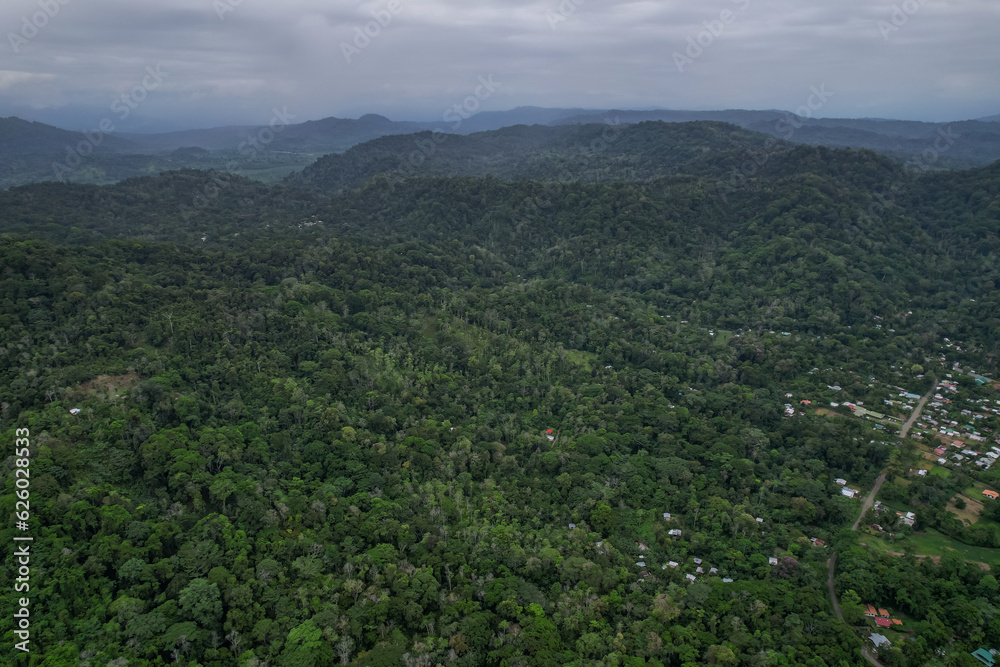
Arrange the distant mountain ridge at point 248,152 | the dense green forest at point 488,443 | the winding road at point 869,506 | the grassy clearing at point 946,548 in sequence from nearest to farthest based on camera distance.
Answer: the dense green forest at point 488,443
the winding road at point 869,506
the grassy clearing at point 946,548
the distant mountain ridge at point 248,152

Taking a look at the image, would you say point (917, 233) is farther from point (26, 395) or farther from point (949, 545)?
point (26, 395)

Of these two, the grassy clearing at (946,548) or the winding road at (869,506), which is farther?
the grassy clearing at (946,548)

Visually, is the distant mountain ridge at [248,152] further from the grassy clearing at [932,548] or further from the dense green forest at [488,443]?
the grassy clearing at [932,548]

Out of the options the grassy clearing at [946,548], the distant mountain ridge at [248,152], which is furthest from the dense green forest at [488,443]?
the distant mountain ridge at [248,152]

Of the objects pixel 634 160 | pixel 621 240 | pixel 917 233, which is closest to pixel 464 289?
pixel 621 240

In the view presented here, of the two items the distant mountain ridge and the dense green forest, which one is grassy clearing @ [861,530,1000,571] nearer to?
the dense green forest

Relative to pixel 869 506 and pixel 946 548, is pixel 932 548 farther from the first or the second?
pixel 869 506

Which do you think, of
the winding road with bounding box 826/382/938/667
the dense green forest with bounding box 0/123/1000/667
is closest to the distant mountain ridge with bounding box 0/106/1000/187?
the dense green forest with bounding box 0/123/1000/667

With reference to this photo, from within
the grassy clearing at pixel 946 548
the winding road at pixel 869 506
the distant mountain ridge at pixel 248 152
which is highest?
the distant mountain ridge at pixel 248 152
